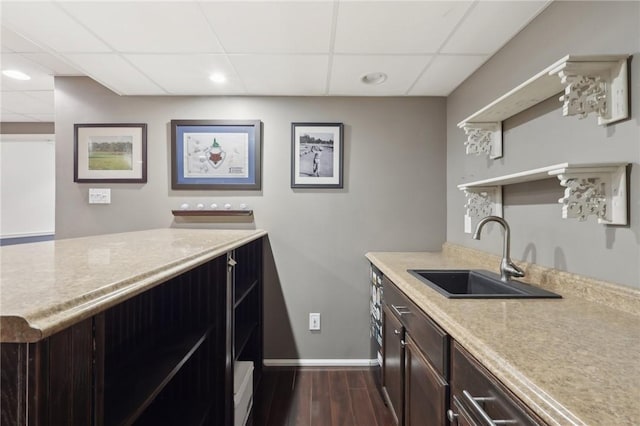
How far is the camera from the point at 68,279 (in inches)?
23.3

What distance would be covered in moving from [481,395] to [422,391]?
0.47 meters

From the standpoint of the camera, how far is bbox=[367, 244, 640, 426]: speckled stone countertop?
48 cm

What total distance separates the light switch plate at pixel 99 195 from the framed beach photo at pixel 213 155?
56cm

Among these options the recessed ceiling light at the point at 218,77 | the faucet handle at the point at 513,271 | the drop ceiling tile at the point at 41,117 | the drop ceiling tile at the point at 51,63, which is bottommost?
the faucet handle at the point at 513,271

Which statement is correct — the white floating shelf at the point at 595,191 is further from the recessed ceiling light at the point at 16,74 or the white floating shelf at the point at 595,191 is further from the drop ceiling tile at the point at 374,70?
the recessed ceiling light at the point at 16,74

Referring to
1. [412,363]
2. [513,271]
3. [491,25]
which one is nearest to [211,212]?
[412,363]

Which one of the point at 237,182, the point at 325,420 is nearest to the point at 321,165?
the point at 237,182

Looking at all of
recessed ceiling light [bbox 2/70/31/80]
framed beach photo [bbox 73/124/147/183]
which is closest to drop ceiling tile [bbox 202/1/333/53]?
framed beach photo [bbox 73/124/147/183]

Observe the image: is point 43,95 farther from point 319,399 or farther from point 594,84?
point 594,84

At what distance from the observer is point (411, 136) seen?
2.41 m

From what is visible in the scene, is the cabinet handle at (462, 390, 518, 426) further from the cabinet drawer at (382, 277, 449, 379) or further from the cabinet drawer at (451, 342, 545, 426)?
the cabinet drawer at (382, 277, 449, 379)

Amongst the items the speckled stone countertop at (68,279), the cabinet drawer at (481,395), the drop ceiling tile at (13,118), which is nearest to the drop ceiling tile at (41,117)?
the drop ceiling tile at (13,118)

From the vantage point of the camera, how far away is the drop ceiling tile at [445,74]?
5.97 ft

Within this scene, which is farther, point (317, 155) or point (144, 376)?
point (317, 155)
